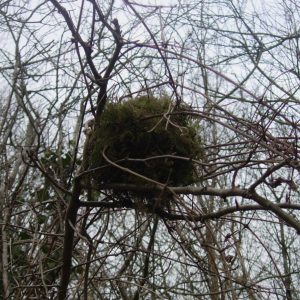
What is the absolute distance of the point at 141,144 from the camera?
6.38 feet

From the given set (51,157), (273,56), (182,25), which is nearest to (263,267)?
(273,56)

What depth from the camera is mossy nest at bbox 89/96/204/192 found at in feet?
6.27

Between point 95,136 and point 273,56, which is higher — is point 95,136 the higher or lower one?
the lower one

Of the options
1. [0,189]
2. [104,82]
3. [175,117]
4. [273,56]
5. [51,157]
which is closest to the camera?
[104,82]

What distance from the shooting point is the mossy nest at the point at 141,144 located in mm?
1911

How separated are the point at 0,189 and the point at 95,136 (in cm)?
304

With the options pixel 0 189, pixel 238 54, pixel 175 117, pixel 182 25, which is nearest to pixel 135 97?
pixel 175 117

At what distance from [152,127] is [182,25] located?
362 cm

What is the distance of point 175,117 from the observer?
6.62 ft

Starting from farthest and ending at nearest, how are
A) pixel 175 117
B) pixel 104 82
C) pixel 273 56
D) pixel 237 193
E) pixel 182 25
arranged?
1. pixel 273 56
2. pixel 182 25
3. pixel 175 117
4. pixel 104 82
5. pixel 237 193

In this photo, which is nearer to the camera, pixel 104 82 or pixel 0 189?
pixel 104 82

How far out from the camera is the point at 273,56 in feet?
20.8

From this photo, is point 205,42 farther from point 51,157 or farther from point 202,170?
point 202,170

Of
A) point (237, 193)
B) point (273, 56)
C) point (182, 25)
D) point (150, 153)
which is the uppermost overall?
point (273, 56)
